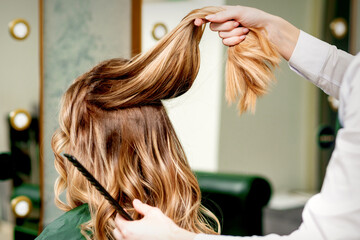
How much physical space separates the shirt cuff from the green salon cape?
671mm

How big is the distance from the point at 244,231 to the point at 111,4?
3.96 feet

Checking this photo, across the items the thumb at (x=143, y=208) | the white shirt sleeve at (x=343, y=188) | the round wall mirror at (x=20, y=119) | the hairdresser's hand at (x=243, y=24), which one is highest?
the hairdresser's hand at (x=243, y=24)

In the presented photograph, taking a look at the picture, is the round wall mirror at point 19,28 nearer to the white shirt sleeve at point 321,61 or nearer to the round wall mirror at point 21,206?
the round wall mirror at point 21,206

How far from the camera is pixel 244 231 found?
6.18ft

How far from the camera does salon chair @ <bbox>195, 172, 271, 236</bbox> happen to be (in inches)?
73.3

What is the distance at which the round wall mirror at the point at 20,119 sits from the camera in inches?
65.8

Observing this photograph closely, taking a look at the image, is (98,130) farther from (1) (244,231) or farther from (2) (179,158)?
(1) (244,231)

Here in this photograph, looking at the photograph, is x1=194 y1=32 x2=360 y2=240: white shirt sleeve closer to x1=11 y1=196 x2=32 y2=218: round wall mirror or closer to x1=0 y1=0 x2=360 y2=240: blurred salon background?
x1=0 y1=0 x2=360 y2=240: blurred salon background

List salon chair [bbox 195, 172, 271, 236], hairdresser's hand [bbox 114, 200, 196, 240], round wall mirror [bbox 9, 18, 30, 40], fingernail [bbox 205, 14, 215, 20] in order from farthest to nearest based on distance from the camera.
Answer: salon chair [bbox 195, 172, 271, 236] < round wall mirror [bbox 9, 18, 30, 40] < fingernail [bbox 205, 14, 215, 20] < hairdresser's hand [bbox 114, 200, 196, 240]

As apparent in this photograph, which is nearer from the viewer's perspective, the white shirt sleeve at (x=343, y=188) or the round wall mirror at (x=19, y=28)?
the white shirt sleeve at (x=343, y=188)

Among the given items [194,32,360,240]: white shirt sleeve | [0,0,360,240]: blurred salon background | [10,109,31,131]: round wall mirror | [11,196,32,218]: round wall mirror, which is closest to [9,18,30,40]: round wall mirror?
[0,0,360,240]: blurred salon background

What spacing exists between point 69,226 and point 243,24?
0.67 meters

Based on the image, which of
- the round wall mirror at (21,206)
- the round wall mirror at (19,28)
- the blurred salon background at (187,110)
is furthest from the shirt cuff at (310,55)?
the round wall mirror at (21,206)

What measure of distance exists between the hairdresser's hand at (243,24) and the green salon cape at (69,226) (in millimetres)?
560
